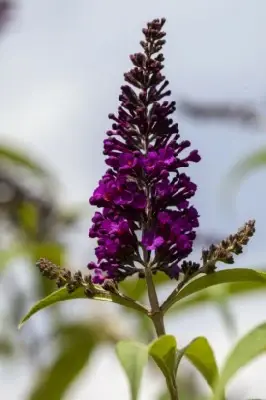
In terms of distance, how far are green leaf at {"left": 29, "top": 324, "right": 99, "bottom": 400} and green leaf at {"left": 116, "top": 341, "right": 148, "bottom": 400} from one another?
1471 millimetres

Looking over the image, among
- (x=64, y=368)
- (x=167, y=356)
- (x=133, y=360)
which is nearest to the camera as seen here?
(x=133, y=360)

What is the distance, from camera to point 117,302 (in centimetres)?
126

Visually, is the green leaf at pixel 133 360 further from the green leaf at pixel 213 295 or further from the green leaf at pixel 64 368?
the green leaf at pixel 64 368

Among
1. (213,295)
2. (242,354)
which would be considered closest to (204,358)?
(242,354)

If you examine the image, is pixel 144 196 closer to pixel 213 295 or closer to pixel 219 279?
pixel 219 279

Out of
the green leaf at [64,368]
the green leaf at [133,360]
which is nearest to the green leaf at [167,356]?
the green leaf at [133,360]

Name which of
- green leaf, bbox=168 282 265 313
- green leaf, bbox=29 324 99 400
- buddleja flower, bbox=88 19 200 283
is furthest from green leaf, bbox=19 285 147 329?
green leaf, bbox=29 324 99 400

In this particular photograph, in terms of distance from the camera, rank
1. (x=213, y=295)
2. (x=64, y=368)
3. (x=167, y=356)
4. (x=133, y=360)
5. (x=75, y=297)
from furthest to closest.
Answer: (x=64, y=368) < (x=213, y=295) < (x=75, y=297) < (x=167, y=356) < (x=133, y=360)

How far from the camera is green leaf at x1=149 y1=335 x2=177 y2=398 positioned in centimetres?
111

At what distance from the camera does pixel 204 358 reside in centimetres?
125

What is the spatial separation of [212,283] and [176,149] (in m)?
0.21

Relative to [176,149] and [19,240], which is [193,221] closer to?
[176,149]

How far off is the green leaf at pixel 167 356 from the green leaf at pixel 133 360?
0.04 meters

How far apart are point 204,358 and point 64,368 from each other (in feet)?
4.58
